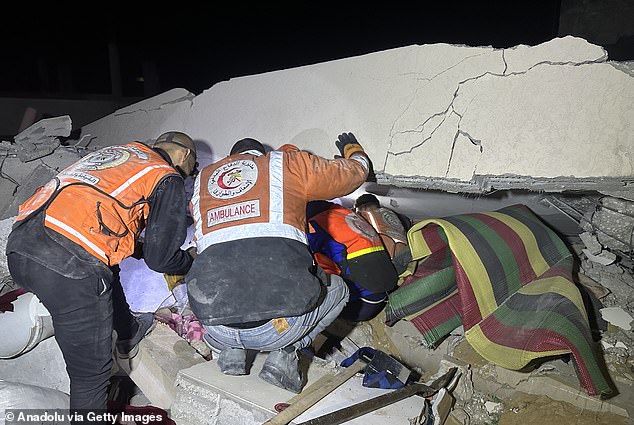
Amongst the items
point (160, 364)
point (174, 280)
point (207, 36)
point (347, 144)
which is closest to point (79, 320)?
point (160, 364)

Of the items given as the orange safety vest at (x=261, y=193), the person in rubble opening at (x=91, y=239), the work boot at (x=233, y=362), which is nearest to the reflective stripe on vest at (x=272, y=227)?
the orange safety vest at (x=261, y=193)

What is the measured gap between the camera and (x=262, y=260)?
160 cm

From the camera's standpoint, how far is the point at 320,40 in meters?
8.27

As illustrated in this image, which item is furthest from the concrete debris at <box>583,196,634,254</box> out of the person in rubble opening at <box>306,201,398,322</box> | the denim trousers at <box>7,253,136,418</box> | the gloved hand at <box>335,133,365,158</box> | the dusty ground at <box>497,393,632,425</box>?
the denim trousers at <box>7,253,136,418</box>

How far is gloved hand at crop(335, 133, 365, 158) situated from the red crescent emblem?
690 millimetres

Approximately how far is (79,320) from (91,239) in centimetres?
32

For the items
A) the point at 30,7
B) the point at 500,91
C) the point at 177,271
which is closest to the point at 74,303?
the point at 177,271

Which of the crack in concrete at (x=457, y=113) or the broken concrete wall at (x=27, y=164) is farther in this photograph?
the broken concrete wall at (x=27, y=164)

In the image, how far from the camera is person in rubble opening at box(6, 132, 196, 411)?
1677mm

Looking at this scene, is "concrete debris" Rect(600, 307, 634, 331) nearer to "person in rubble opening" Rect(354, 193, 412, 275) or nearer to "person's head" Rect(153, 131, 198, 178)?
"person in rubble opening" Rect(354, 193, 412, 275)

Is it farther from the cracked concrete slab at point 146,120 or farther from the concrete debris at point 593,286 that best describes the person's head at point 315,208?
the cracked concrete slab at point 146,120

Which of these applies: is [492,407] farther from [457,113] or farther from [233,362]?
[457,113]

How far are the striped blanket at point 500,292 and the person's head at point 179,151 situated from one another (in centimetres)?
117

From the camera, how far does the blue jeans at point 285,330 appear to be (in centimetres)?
172
